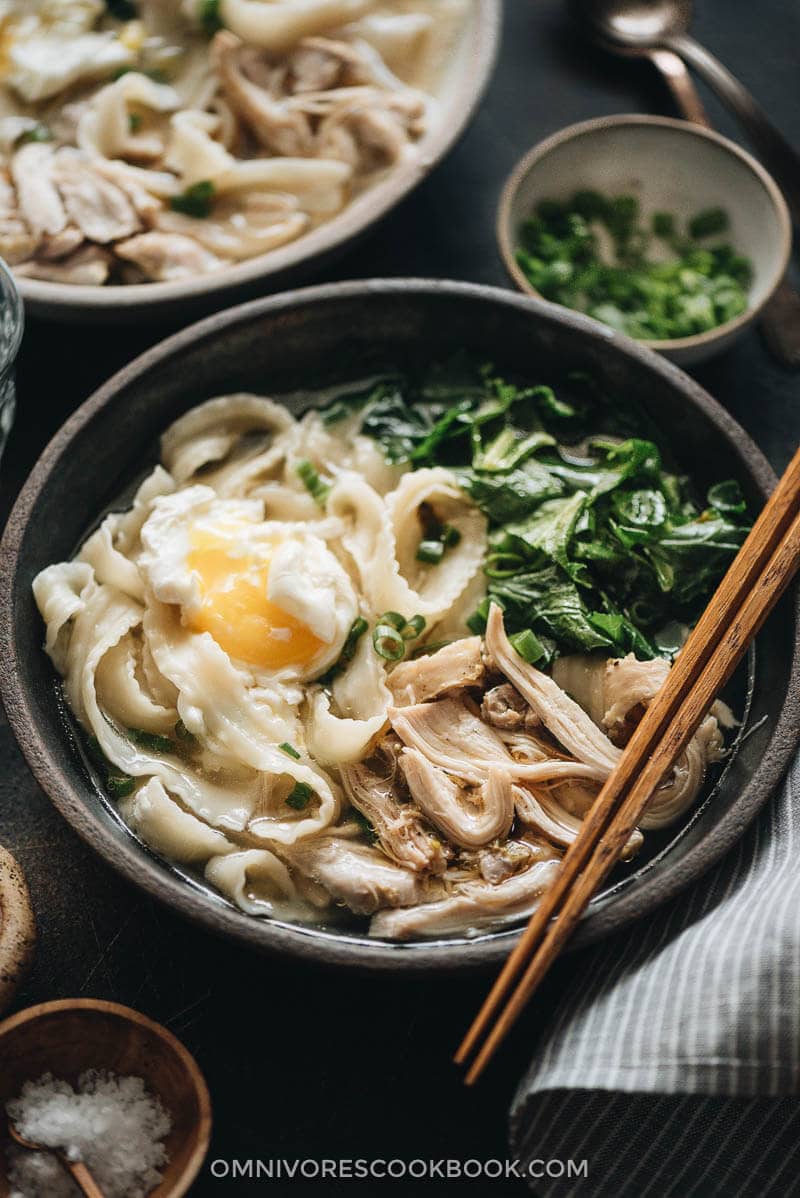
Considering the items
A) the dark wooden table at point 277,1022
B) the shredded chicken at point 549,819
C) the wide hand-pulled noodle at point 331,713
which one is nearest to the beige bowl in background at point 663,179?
the wide hand-pulled noodle at point 331,713

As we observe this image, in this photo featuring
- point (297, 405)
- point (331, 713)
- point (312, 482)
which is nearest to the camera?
point (331, 713)

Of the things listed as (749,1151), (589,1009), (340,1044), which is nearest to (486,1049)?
(589,1009)

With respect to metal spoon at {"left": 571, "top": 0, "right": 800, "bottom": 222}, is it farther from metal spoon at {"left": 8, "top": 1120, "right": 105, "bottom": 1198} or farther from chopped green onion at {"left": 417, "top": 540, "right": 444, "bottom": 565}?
metal spoon at {"left": 8, "top": 1120, "right": 105, "bottom": 1198}

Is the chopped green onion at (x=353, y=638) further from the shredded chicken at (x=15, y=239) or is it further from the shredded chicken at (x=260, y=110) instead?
the shredded chicken at (x=260, y=110)

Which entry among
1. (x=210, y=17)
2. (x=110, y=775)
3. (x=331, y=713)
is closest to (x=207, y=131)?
(x=210, y=17)

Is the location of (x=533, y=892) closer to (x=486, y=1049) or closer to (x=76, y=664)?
(x=486, y=1049)

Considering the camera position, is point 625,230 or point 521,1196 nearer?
point 521,1196

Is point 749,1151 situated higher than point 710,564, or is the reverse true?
point 710,564

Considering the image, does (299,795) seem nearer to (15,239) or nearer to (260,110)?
(15,239)
